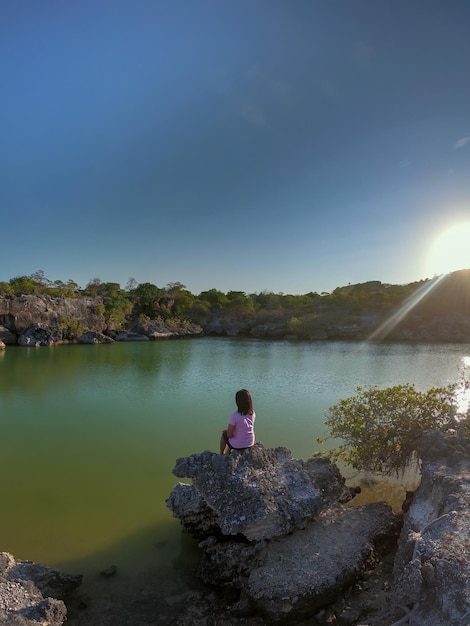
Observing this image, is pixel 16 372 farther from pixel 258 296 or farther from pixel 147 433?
pixel 258 296

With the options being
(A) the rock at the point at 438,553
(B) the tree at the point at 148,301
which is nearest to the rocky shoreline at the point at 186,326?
(B) the tree at the point at 148,301

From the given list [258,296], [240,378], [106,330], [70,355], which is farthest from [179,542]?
[258,296]

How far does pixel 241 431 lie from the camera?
4.98 metres

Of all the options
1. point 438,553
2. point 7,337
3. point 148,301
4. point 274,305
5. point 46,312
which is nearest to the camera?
point 438,553

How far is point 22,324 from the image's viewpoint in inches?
1398

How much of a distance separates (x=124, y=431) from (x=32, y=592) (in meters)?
6.58

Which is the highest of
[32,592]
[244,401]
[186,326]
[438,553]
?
[186,326]

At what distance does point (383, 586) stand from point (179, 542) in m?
2.64

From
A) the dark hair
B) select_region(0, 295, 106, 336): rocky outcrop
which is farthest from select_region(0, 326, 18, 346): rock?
the dark hair

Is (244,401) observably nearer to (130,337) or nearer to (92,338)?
(92,338)

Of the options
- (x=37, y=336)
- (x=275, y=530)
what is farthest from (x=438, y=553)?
(x=37, y=336)

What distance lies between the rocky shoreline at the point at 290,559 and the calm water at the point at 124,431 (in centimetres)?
71

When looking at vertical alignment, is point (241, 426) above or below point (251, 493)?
above

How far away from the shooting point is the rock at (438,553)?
2.71 meters
